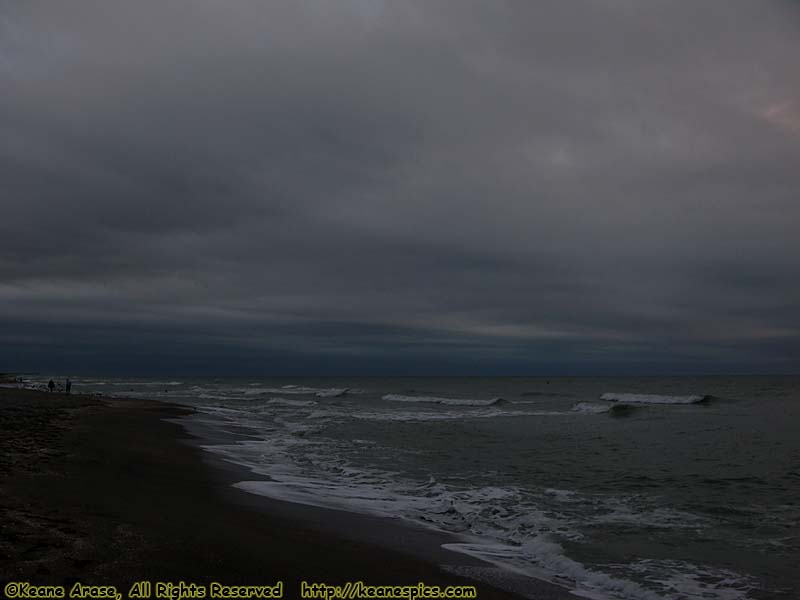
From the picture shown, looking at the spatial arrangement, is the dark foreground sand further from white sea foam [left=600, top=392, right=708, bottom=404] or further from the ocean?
white sea foam [left=600, top=392, right=708, bottom=404]

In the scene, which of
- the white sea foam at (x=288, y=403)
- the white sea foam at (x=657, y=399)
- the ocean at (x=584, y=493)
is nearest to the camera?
the ocean at (x=584, y=493)

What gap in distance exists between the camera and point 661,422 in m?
34.2

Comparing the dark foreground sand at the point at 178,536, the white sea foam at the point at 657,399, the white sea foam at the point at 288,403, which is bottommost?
the white sea foam at the point at 288,403

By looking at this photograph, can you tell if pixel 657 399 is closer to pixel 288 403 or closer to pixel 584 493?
pixel 288 403

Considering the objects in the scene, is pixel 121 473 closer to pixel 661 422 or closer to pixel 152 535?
pixel 152 535

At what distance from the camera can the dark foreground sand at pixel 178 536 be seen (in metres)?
6.18

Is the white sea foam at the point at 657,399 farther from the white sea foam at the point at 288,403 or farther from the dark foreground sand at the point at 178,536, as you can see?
the dark foreground sand at the point at 178,536

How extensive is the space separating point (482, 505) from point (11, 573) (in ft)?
→ 30.5

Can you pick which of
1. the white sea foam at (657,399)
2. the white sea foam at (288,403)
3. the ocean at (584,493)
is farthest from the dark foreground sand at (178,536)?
the white sea foam at (657,399)

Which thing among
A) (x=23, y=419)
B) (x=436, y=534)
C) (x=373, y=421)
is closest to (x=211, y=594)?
(x=436, y=534)

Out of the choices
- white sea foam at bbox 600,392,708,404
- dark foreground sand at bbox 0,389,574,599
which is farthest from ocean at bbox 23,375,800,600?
white sea foam at bbox 600,392,708,404

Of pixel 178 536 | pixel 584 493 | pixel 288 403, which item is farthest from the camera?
pixel 288 403

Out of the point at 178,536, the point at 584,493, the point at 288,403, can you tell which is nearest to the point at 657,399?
the point at 288,403

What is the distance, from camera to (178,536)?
7.62 m
